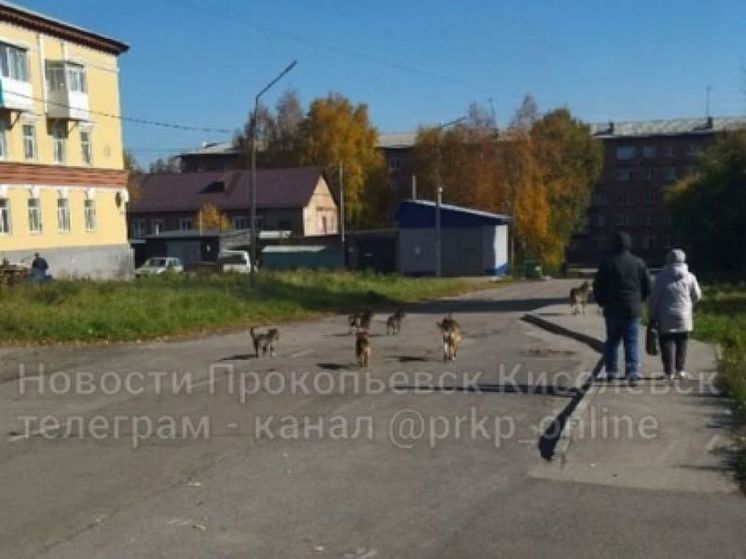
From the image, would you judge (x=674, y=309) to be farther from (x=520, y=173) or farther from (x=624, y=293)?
(x=520, y=173)

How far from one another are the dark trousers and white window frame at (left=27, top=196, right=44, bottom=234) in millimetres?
37802

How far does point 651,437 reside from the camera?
8.49m

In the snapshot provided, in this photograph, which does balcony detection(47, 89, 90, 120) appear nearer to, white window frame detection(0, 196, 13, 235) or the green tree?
white window frame detection(0, 196, 13, 235)

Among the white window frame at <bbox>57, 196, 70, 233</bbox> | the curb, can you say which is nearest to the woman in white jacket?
the curb

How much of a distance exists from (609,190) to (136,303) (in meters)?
89.6

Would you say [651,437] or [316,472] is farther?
[651,437]

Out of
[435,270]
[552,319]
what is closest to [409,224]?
[435,270]

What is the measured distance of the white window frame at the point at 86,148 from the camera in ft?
158

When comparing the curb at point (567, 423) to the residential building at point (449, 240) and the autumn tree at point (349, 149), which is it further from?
the autumn tree at point (349, 149)

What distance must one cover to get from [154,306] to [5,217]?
77.7 feet

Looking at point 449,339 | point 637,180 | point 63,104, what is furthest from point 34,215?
point 637,180

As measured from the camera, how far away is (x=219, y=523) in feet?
20.6

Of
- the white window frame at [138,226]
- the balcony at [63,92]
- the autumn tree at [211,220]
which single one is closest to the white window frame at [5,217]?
the balcony at [63,92]

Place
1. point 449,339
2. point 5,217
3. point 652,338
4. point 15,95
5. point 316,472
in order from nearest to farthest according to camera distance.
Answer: point 316,472, point 652,338, point 449,339, point 5,217, point 15,95
